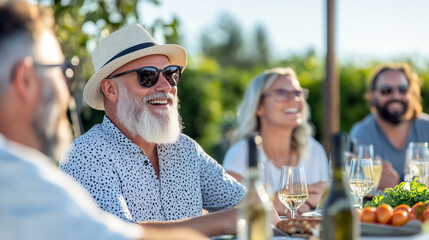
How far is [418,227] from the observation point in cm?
204

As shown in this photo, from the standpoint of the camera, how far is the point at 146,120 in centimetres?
322

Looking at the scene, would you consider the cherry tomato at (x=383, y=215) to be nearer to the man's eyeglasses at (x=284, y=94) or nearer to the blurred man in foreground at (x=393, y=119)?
the man's eyeglasses at (x=284, y=94)

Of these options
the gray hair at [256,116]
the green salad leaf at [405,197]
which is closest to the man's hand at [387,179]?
the gray hair at [256,116]

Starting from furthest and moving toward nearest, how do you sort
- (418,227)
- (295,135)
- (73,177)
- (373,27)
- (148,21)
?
(373,27) < (295,135) < (148,21) < (73,177) < (418,227)

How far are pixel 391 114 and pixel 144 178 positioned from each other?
3682mm

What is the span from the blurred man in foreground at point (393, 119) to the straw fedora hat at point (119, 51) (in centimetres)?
314

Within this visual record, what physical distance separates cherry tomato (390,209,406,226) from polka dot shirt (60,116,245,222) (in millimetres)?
1168

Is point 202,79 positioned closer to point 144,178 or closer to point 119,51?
point 119,51

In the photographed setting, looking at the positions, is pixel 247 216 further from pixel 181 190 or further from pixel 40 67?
pixel 181 190

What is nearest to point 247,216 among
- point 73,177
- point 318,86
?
point 73,177

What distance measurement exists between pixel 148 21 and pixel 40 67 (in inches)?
108

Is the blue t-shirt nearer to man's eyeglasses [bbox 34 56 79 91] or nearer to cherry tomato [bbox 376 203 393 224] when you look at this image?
cherry tomato [bbox 376 203 393 224]

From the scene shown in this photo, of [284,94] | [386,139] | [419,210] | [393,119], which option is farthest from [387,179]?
[419,210]

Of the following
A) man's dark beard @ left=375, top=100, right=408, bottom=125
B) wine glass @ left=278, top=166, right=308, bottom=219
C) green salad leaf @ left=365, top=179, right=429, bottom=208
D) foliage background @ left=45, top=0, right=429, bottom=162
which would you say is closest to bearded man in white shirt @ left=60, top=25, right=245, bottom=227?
wine glass @ left=278, top=166, right=308, bottom=219
